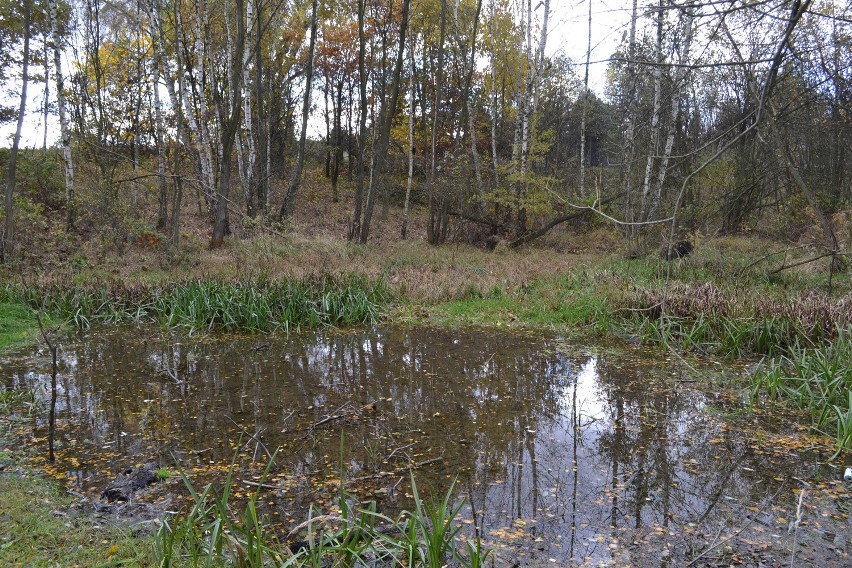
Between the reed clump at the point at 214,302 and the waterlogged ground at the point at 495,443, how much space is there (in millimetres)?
1307

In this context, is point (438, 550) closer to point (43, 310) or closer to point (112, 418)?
point (112, 418)

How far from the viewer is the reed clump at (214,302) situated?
823 cm

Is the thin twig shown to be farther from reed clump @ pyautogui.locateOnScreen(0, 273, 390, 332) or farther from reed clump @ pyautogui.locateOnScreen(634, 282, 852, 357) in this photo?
reed clump @ pyautogui.locateOnScreen(0, 273, 390, 332)

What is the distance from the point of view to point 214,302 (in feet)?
27.6

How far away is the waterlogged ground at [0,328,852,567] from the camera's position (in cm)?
300

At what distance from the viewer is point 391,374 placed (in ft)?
20.1

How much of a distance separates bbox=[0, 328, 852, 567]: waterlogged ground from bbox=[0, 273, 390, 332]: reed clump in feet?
4.29

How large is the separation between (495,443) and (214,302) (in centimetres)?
570

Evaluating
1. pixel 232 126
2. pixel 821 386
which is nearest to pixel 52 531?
pixel 821 386

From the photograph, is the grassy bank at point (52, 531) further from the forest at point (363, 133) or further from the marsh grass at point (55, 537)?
the forest at point (363, 133)

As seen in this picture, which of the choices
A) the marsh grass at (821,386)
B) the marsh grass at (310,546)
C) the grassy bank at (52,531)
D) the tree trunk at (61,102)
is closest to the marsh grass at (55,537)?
the grassy bank at (52,531)

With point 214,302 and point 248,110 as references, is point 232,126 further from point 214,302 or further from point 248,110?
point 214,302

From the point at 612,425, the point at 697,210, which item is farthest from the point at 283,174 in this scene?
the point at 612,425

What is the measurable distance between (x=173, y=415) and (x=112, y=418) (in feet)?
1.59
